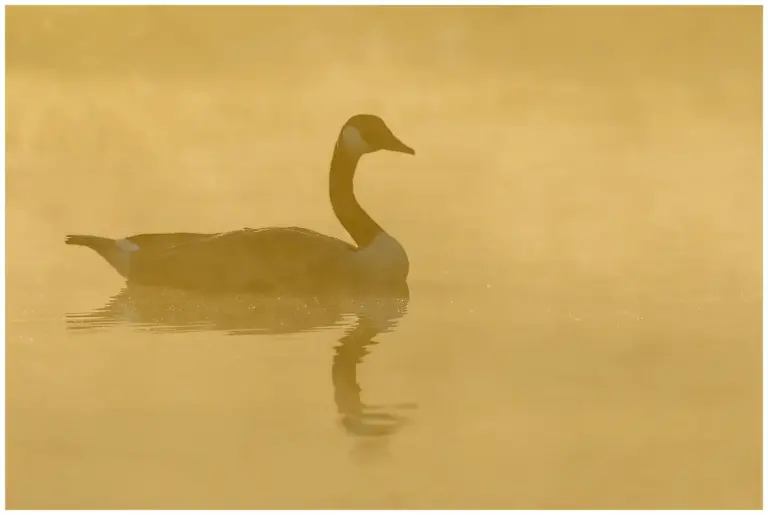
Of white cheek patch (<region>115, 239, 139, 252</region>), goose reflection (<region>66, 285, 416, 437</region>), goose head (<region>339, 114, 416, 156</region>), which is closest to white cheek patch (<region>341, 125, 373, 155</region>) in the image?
goose head (<region>339, 114, 416, 156</region>)

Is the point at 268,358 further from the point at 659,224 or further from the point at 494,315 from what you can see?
the point at 659,224

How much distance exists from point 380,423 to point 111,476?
0.98 m

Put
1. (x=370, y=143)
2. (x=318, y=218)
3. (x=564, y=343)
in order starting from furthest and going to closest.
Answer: (x=318, y=218), (x=370, y=143), (x=564, y=343)

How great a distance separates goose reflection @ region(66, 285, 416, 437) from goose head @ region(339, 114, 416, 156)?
41.2 inches

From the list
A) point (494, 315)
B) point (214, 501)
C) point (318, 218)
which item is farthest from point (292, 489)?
point (318, 218)

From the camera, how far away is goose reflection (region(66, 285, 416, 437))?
6.32 meters

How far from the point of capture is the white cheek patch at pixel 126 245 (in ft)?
26.8

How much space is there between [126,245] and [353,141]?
1.65 metres

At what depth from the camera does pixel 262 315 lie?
7.22m

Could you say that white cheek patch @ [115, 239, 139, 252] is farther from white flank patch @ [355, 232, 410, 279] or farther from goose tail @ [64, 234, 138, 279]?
white flank patch @ [355, 232, 410, 279]

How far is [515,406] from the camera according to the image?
5.12 m

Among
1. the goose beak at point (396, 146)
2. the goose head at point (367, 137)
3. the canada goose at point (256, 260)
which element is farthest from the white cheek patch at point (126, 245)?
the goose beak at point (396, 146)

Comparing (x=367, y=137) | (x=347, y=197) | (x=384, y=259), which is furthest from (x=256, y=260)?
(x=367, y=137)

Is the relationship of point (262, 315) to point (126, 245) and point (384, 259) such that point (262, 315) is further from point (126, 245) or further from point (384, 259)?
point (126, 245)
